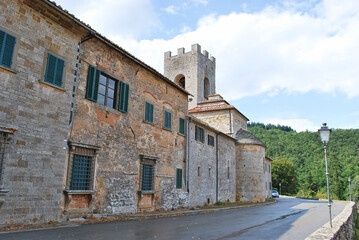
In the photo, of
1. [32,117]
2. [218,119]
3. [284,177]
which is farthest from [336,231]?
[284,177]

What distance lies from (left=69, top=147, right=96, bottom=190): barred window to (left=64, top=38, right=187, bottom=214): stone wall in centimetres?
28

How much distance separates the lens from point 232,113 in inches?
1123

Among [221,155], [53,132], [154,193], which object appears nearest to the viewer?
[53,132]

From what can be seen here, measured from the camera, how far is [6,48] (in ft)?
26.9

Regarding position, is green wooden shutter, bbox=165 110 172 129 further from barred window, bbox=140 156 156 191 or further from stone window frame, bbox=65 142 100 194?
stone window frame, bbox=65 142 100 194

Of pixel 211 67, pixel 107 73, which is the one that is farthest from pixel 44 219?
pixel 211 67

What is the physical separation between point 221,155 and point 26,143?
1825 cm

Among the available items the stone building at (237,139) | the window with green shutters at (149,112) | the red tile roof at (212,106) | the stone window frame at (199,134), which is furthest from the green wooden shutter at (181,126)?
the red tile roof at (212,106)

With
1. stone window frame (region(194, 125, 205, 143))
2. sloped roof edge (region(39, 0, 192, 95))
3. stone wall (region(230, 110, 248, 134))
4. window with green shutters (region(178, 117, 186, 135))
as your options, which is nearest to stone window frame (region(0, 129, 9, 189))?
sloped roof edge (region(39, 0, 192, 95))

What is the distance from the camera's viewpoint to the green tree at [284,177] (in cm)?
6581

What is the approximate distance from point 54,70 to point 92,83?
1.86 meters

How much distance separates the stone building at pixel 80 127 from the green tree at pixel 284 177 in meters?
52.1

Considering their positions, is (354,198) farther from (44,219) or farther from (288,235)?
(44,219)

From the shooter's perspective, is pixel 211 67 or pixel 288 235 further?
pixel 211 67
